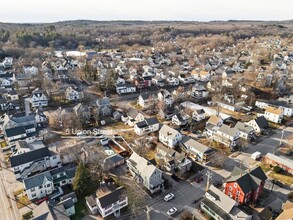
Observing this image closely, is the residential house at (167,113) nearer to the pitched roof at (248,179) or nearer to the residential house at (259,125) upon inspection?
the residential house at (259,125)

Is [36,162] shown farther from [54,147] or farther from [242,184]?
[242,184]

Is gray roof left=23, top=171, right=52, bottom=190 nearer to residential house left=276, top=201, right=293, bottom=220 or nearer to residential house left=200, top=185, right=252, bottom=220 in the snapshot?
residential house left=200, top=185, right=252, bottom=220

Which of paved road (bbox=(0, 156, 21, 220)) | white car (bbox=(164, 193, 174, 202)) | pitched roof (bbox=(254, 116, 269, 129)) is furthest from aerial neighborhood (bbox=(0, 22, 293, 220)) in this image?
pitched roof (bbox=(254, 116, 269, 129))

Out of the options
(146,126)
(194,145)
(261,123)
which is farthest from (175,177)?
(261,123)

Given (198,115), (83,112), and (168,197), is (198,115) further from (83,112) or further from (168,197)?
(168,197)

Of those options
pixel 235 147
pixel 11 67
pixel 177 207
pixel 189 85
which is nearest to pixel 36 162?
pixel 177 207
